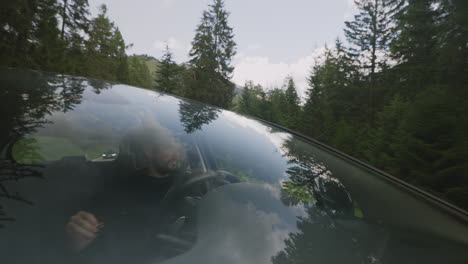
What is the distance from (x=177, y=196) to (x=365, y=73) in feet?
97.3

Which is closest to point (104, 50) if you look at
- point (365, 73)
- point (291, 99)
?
point (291, 99)

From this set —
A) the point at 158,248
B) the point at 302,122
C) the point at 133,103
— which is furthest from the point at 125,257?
the point at 302,122

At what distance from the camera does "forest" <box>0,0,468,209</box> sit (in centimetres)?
560

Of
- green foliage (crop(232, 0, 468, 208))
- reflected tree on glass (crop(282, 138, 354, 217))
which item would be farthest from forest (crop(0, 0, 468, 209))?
reflected tree on glass (crop(282, 138, 354, 217))

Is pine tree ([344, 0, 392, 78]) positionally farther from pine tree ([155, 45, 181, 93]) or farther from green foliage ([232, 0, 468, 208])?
pine tree ([155, 45, 181, 93])

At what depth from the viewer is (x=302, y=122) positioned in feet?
79.0

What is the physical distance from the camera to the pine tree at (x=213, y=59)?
32.6 meters

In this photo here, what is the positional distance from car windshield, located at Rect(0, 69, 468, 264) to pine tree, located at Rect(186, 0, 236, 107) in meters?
31.1

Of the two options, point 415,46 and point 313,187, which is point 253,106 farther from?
point 313,187

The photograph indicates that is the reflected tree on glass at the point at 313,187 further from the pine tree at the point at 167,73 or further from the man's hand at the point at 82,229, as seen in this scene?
the pine tree at the point at 167,73

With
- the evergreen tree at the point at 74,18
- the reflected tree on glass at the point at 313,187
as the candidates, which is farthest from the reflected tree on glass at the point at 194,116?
the evergreen tree at the point at 74,18

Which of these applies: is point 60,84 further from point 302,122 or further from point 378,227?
point 302,122

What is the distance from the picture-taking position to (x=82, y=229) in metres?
0.82

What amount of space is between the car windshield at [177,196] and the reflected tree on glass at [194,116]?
2 cm
